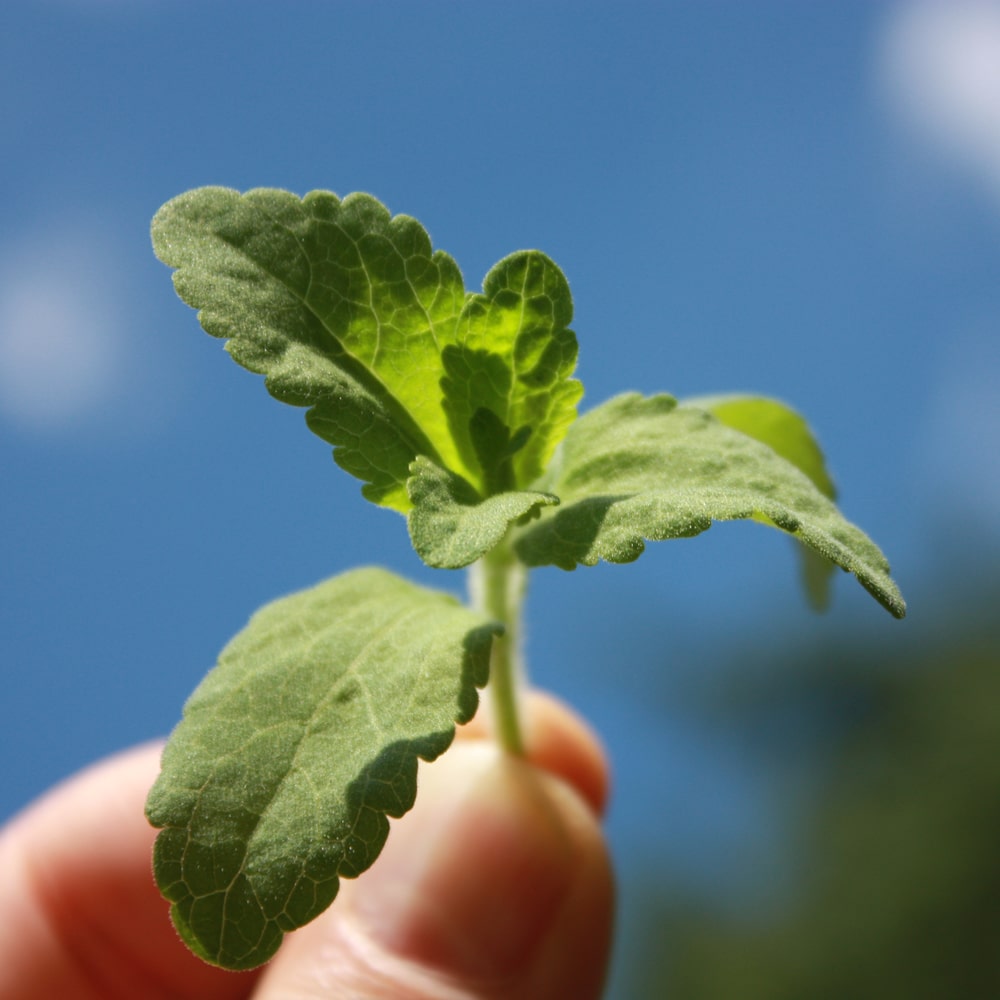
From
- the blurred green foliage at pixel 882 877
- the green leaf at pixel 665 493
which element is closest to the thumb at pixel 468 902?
the green leaf at pixel 665 493

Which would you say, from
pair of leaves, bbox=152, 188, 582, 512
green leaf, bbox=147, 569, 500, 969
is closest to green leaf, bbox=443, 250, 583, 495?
pair of leaves, bbox=152, 188, 582, 512

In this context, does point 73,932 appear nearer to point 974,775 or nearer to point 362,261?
point 362,261

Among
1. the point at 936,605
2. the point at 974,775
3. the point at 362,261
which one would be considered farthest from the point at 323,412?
the point at 936,605

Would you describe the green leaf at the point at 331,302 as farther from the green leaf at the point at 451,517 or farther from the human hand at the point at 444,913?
the human hand at the point at 444,913

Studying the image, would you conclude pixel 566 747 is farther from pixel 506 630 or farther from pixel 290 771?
pixel 290 771

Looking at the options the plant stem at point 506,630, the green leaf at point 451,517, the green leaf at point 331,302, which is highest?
A: the green leaf at point 331,302

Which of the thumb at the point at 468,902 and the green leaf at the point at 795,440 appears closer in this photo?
the thumb at the point at 468,902
